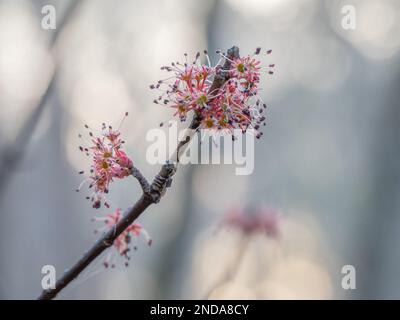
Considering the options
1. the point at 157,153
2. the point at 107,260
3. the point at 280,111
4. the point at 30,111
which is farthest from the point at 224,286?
the point at 280,111

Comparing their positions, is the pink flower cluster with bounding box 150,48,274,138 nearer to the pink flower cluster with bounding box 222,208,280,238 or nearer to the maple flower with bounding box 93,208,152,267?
the maple flower with bounding box 93,208,152,267

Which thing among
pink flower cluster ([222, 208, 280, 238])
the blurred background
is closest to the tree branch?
pink flower cluster ([222, 208, 280, 238])

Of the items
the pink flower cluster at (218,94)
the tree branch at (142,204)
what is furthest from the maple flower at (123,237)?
the pink flower cluster at (218,94)

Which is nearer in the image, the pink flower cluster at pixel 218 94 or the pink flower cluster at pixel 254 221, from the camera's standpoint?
the pink flower cluster at pixel 218 94

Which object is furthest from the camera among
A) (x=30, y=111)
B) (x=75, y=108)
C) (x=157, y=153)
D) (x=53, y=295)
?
(x=75, y=108)

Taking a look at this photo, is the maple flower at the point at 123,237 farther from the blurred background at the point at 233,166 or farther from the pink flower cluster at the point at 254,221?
the blurred background at the point at 233,166
